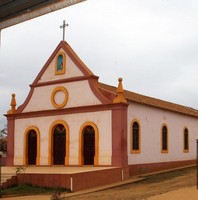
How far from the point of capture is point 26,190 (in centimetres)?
1708

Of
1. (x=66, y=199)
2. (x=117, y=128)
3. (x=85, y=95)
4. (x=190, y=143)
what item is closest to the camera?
(x=66, y=199)

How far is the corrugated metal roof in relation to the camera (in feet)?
15.5

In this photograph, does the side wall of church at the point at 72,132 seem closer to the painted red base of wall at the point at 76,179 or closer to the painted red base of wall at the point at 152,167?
the painted red base of wall at the point at 76,179

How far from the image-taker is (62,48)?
2297 cm

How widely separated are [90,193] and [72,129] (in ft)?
21.1

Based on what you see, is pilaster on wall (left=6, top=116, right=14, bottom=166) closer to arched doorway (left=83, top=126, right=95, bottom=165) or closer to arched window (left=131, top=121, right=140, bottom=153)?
arched doorway (left=83, top=126, right=95, bottom=165)

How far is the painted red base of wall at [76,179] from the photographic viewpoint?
54.1 feet

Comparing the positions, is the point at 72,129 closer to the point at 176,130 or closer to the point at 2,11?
the point at 176,130

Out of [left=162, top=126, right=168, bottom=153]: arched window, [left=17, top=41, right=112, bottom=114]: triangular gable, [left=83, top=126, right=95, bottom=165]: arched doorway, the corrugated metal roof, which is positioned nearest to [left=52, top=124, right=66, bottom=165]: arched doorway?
[left=83, top=126, right=95, bottom=165]: arched doorway

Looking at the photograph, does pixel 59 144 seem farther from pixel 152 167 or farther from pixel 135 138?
pixel 152 167

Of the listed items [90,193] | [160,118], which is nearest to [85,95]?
[160,118]

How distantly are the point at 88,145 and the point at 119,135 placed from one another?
2.22 m

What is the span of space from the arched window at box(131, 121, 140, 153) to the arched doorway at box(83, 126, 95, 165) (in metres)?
2.16

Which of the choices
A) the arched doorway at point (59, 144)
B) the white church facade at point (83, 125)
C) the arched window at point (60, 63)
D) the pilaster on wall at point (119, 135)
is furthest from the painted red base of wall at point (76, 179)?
the arched window at point (60, 63)
